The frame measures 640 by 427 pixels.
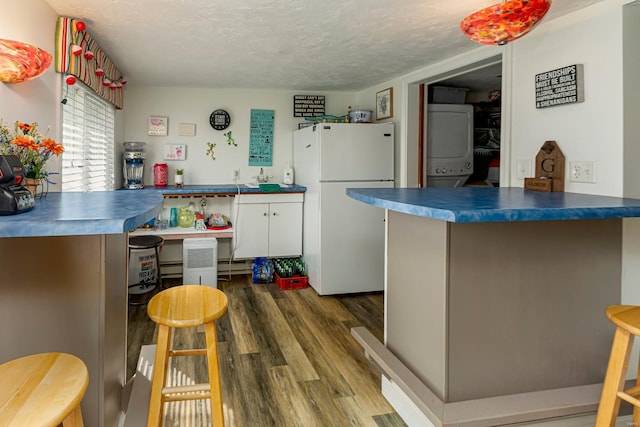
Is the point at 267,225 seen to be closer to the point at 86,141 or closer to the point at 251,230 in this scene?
the point at 251,230

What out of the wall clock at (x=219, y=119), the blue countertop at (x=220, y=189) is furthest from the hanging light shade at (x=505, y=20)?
the wall clock at (x=219, y=119)

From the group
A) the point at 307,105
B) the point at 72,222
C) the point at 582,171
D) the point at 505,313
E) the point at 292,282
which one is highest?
the point at 307,105

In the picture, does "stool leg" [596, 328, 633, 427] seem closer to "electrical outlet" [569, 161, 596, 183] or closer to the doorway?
"electrical outlet" [569, 161, 596, 183]

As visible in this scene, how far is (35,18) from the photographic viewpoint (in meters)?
2.11

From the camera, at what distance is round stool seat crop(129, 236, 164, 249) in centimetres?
379

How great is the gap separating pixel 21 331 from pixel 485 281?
1693mm

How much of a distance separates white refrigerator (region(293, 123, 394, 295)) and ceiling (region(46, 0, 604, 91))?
0.57 meters

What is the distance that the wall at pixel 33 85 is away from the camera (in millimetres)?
1882

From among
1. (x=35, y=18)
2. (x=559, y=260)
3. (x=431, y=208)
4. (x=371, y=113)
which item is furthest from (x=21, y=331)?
(x=371, y=113)

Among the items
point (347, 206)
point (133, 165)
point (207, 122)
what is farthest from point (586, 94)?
point (133, 165)

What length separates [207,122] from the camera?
471 cm

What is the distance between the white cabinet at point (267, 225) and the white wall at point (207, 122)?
51cm

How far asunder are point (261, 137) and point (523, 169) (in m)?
2.96

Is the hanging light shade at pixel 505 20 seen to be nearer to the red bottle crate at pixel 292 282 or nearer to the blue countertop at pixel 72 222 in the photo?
the blue countertop at pixel 72 222
